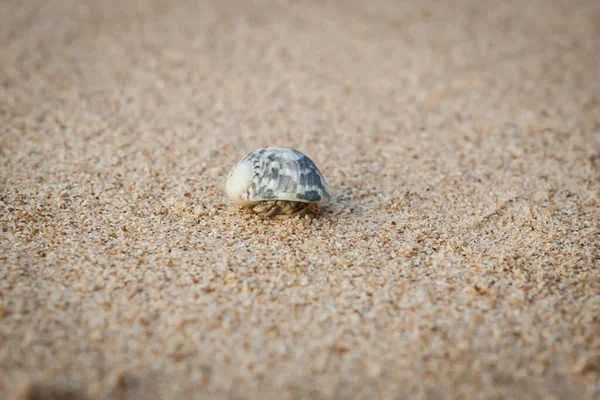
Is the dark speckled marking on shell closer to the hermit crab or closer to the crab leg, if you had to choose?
the hermit crab

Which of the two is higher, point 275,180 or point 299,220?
point 275,180

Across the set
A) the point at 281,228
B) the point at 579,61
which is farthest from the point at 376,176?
the point at 579,61

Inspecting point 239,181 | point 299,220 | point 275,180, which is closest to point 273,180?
point 275,180

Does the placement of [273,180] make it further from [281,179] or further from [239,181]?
[239,181]

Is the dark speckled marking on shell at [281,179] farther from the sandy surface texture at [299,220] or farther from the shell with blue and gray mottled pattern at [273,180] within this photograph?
the sandy surface texture at [299,220]

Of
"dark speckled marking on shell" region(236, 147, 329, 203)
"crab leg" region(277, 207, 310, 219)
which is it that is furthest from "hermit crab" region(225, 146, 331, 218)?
"crab leg" region(277, 207, 310, 219)

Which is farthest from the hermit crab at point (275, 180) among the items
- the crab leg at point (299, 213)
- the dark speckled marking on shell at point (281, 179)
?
the crab leg at point (299, 213)
